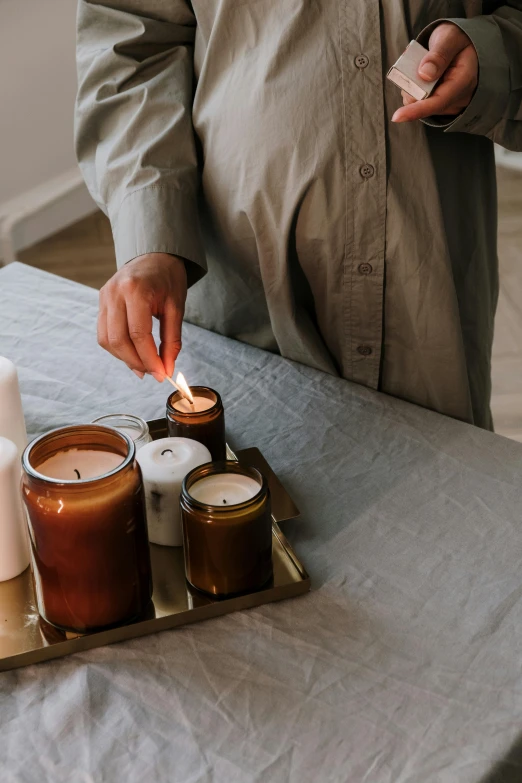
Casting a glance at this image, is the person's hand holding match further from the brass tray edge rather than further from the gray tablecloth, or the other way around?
the brass tray edge

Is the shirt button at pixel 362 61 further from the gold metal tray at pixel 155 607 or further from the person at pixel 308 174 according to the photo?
the gold metal tray at pixel 155 607

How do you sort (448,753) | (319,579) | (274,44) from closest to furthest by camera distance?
(448,753) < (319,579) < (274,44)

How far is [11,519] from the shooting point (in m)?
0.72

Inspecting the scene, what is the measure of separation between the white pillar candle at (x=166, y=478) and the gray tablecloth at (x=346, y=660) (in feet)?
0.34

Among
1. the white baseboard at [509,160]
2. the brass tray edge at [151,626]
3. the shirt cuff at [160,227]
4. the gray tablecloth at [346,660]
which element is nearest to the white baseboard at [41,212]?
the white baseboard at [509,160]

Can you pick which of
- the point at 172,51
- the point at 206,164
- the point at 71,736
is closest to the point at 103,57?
the point at 172,51

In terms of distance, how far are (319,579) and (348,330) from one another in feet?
1.37

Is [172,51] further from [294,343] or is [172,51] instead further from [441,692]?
[441,692]

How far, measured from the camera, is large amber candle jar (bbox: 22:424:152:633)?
24.9 inches

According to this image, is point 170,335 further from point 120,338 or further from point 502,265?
point 502,265

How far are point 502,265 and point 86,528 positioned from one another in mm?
2595

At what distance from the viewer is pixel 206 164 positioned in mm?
1093

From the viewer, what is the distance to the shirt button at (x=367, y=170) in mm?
975

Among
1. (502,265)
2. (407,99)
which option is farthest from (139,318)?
(502,265)
